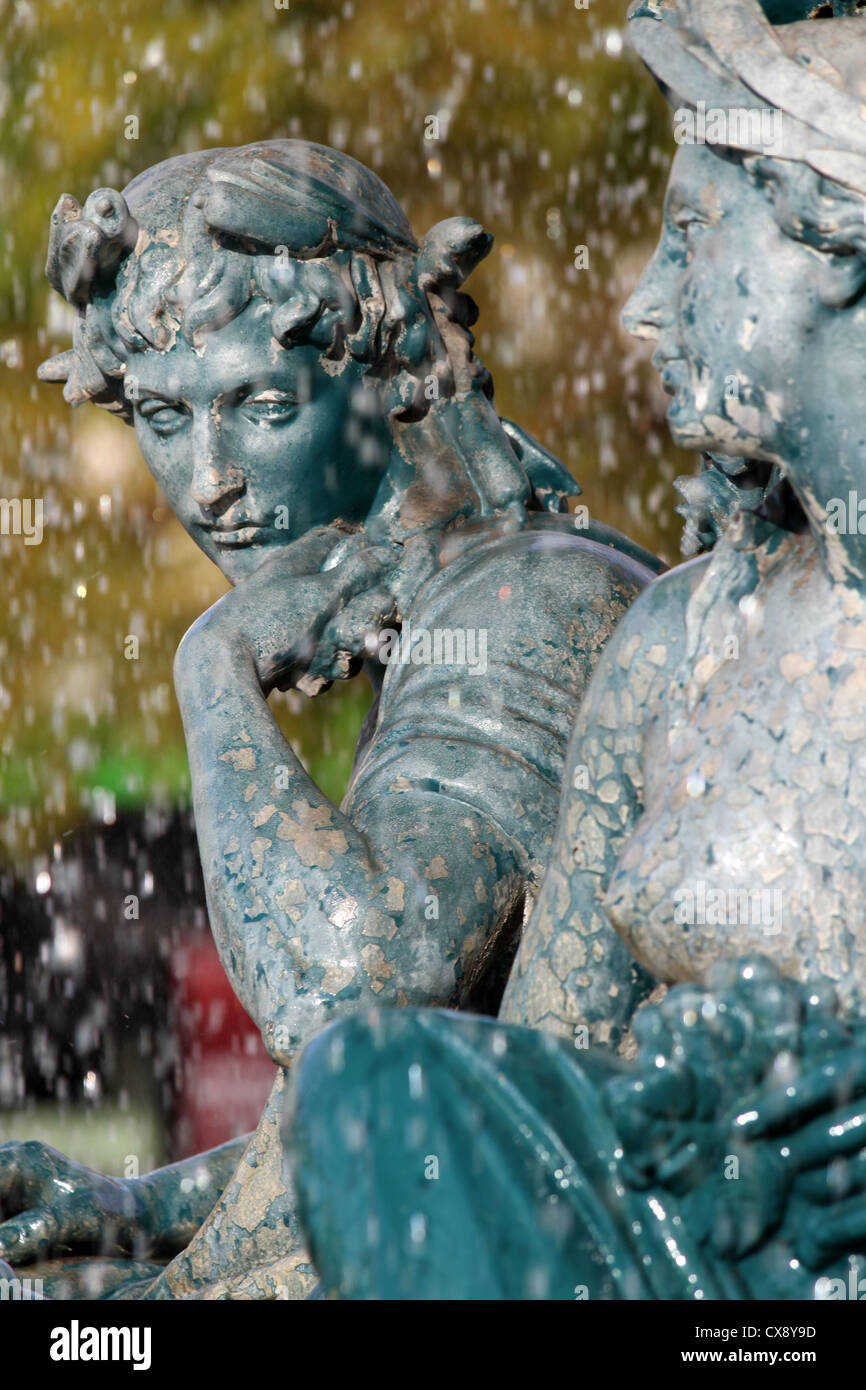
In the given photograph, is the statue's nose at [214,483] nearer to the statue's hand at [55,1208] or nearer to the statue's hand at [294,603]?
the statue's hand at [294,603]

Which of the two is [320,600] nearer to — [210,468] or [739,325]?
[210,468]

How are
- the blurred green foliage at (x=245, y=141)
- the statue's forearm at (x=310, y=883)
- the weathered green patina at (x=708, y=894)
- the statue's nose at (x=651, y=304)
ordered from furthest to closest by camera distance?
the blurred green foliage at (x=245, y=141)
the statue's forearm at (x=310, y=883)
the statue's nose at (x=651, y=304)
the weathered green patina at (x=708, y=894)

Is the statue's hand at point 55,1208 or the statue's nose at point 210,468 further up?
the statue's nose at point 210,468

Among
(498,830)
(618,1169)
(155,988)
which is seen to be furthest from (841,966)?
(155,988)

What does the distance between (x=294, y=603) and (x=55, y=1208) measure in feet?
2.00

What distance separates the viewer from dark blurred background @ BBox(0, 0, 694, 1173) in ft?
13.5

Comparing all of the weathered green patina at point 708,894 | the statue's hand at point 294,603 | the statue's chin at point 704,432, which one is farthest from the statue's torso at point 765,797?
the statue's hand at point 294,603

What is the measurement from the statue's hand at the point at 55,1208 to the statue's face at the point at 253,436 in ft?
1.93

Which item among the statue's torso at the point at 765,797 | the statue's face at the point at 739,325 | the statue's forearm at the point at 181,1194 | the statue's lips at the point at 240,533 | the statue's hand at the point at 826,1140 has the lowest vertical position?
the statue's forearm at the point at 181,1194

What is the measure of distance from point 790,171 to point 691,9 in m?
0.15

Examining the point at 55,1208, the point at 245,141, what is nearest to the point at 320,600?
the point at 55,1208

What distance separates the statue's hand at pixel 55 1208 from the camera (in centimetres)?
207

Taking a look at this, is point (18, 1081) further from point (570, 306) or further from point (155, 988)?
point (570, 306)

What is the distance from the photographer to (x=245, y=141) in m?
4.29
